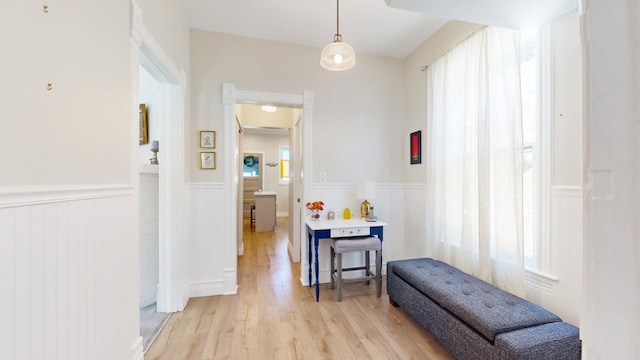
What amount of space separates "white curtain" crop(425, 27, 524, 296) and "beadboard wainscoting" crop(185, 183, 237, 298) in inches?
86.4

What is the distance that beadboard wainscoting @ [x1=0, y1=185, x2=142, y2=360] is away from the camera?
797 mm

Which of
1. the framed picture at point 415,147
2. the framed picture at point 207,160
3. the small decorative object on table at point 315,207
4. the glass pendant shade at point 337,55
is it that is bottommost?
the small decorative object on table at point 315,207

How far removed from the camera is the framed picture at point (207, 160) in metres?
A: 2.64

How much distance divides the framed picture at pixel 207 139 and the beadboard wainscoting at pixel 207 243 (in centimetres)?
41

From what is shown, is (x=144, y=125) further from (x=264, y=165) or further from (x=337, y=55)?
(x=264, y=165)

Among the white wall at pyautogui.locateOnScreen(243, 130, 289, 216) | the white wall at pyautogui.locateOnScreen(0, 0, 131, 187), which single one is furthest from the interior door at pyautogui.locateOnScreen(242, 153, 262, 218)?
the white wall at pyautogui.locateOnScreen(0, 0, 131, 187)

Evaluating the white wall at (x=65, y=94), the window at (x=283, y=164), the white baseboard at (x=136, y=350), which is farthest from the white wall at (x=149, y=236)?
the window at (x=283, y=164)

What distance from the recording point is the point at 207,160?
2650 millimetres

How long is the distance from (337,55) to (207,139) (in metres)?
1.56

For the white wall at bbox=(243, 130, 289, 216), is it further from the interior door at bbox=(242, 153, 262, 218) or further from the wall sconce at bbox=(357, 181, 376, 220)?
the wall sconce at bbox=(357, 181, 376, 220)

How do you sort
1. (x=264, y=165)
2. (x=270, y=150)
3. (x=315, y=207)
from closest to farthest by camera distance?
1. (x=315, y=207)
2. (x=264, y=165)
3. (x=270, y=150)

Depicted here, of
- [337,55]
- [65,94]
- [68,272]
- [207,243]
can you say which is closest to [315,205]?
[207,243]

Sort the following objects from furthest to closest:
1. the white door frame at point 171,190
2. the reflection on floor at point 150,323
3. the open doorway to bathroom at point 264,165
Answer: the open doorway to bathroom at point 264,165
the white door frame at point 171,190
the reflection on floor at point 150,323

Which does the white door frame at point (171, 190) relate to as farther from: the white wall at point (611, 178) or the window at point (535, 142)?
the window at point (535, 142)
